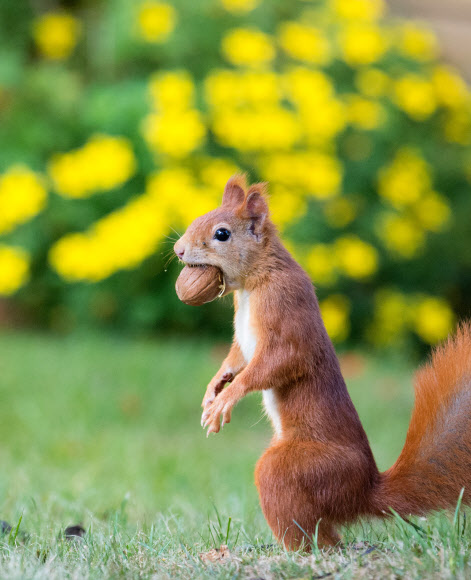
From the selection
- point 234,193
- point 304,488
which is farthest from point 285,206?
point 304,488

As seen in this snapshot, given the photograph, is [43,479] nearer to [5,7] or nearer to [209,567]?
[209,567]

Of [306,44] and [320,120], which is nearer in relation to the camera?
[320,120]

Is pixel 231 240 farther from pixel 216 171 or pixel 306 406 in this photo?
pixel 216 171

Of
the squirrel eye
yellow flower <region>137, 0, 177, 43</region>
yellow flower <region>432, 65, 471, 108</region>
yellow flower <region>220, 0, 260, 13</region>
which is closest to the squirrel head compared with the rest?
the squirrel eye

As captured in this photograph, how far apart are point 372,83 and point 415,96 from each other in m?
0.45

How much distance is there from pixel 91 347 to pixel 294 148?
2.49 metres

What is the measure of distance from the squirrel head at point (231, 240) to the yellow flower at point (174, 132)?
172 inches

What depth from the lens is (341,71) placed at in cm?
783

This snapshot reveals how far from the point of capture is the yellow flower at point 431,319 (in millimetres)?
7223

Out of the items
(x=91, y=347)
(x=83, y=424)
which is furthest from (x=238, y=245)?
(x=91, y=347)

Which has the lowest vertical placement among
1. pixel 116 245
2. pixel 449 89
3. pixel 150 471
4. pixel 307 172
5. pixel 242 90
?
pixel 150 471

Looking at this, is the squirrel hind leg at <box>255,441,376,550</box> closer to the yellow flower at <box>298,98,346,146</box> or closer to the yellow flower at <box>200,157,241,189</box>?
the yellow flower at <box>200,157,241,189</box>

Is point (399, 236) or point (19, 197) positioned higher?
point (399, 236)

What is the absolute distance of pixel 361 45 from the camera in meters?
7.54
